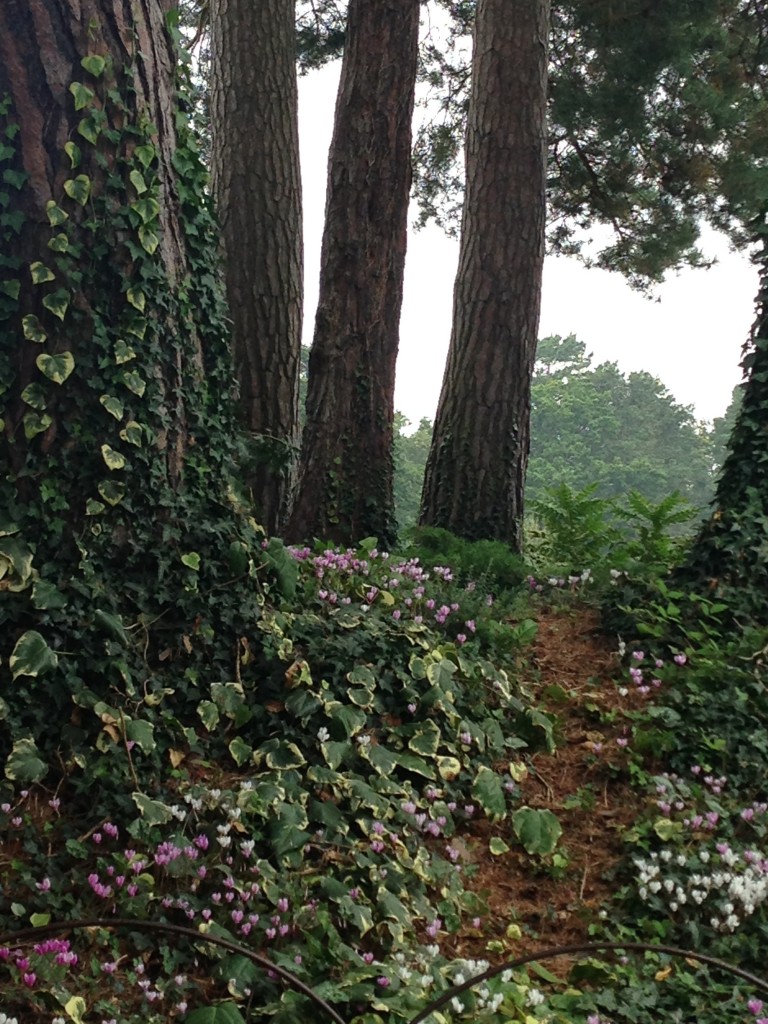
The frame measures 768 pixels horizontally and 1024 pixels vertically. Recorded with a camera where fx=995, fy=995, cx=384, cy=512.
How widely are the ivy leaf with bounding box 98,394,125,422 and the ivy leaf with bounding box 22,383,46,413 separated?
21cm

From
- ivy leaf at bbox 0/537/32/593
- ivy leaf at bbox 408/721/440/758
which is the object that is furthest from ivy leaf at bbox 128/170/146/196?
ivy leaf at bbox 408/721/440/758

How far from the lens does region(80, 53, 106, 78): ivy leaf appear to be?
12.0ft

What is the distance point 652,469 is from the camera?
40.0 meters

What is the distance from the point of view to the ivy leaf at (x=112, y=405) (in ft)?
12.0

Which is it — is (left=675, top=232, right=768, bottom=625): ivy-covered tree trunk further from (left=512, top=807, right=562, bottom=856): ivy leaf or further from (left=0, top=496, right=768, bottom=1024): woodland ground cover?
(left=512, top=807, right=562, bottom=856): ivy leaf

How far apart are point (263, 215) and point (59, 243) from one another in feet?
10.3

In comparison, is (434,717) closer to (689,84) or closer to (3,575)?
(3,575)

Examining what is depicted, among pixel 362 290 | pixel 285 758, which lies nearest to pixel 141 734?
pixel 285 758

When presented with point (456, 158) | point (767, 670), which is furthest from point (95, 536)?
point (456, 158)

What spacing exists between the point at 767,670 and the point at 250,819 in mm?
2766

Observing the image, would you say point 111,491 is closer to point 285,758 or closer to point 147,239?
point 147,239

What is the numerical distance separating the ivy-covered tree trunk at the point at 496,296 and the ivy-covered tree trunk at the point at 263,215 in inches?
46.9

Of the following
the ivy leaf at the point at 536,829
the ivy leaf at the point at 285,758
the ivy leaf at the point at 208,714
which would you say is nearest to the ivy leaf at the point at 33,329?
the ivy leaf at the point at 208,714

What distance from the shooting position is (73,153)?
3.62 meters
